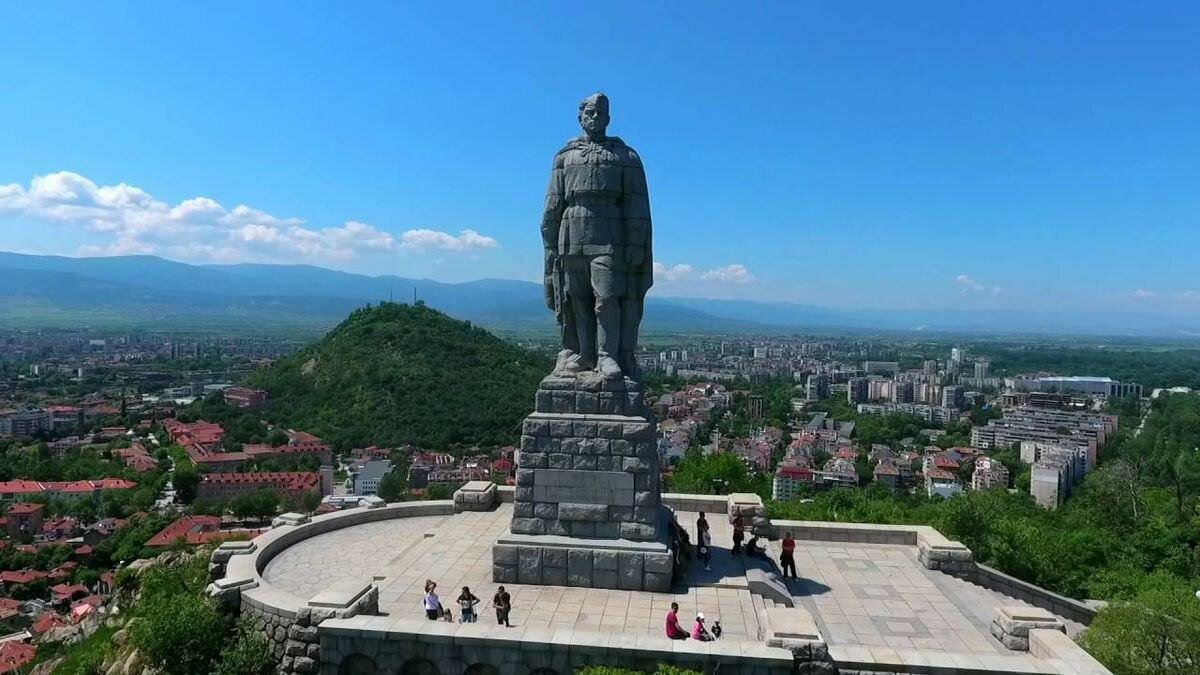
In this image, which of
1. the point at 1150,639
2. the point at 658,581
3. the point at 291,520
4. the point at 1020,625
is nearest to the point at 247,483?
the point at 291,520

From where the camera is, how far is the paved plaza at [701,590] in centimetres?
973

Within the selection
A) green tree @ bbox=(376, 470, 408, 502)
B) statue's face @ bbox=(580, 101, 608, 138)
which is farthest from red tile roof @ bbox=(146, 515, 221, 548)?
statue's face @ bbox=(580, 101, 608, 138)

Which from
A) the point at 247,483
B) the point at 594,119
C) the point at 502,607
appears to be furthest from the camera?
the point at 247,483

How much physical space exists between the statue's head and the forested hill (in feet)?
174

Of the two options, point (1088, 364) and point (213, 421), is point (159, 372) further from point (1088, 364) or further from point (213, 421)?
point (1088, 364)

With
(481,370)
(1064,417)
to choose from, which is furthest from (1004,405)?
(481,370)

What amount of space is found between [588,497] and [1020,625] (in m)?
5.91

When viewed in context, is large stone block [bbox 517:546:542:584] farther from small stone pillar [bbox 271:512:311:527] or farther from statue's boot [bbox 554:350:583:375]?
small stone pillar [bbox 271:512:311:527]

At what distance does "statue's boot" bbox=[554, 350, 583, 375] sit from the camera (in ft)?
38.1

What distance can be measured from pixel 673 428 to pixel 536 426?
246ft

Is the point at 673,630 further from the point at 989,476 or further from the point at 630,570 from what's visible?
the point at 989,476

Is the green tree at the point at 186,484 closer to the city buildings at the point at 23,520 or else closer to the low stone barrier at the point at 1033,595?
the city buildings at the point at 23,520

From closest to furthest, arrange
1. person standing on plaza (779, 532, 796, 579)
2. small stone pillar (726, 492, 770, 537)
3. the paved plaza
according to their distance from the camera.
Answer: the paved plaza → person standing on plaza (779, 532, 796, 579) → small stone pillar (726, 492, 770, 537)

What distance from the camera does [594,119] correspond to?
11602 millimetres
